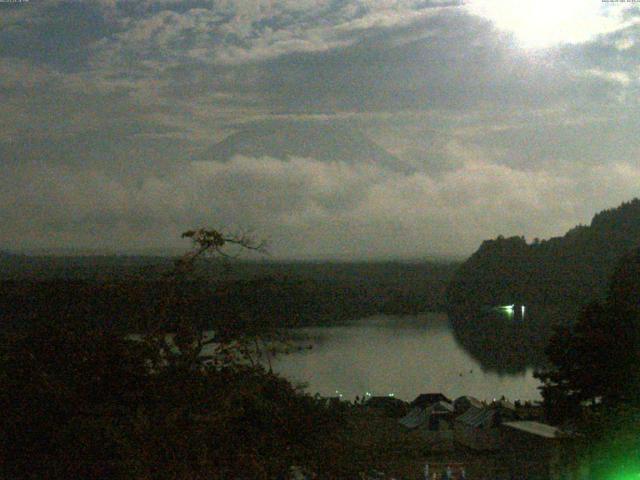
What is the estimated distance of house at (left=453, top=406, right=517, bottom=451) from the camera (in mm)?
9438

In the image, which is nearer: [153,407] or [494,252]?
[153,407]

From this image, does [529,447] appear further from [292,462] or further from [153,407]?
[153,407]

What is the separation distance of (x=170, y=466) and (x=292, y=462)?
446 mm

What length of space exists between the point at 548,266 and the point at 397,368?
81.9ft

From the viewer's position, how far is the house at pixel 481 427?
31.0 ft

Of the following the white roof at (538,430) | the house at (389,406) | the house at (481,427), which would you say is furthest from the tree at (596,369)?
the house at (389,406)

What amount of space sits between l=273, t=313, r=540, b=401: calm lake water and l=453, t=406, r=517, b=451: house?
351 centimetres

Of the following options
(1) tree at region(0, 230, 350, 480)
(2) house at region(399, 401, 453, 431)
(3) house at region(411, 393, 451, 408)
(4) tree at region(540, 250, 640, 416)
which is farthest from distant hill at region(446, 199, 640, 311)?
(1) tree at region(0, 230, 350, 480)

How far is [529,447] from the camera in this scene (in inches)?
235

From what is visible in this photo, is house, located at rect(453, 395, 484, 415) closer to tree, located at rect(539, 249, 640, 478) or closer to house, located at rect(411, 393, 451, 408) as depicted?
house, located at rect(411, 393, 451, 408)

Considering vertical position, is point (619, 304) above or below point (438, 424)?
above

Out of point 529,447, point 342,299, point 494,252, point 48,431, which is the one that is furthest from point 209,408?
point 494,252

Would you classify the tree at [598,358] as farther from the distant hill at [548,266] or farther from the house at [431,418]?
the distant hill at [548,266]

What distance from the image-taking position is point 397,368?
23.3 m
